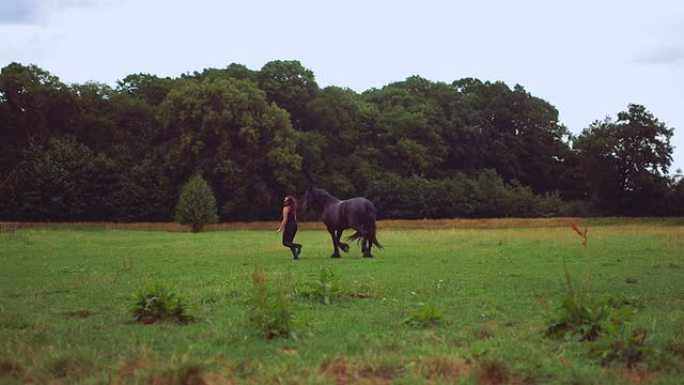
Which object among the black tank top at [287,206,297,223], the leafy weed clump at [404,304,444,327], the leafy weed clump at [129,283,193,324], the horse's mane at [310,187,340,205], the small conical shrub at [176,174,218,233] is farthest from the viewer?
the small conical shrub at [176,174,218,233]

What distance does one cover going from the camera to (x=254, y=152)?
6238 cm

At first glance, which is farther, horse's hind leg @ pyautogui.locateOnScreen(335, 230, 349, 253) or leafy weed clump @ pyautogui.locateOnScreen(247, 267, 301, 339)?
horse's hind leg @ pyautogui.locateOnScreen(335, 230, 349, 253)

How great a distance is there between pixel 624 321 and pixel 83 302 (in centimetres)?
891

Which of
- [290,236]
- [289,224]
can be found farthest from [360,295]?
[289,224]

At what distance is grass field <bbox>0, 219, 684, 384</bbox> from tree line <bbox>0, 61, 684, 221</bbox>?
136 ft

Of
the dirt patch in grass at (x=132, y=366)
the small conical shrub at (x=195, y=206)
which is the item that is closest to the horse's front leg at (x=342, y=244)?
the dirt patch in grass at (x=132, y=366)

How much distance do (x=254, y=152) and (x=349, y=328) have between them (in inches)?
2116

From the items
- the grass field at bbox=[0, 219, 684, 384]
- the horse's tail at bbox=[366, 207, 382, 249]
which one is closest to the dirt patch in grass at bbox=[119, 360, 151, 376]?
the grass field at bbox=[0, 219, 684, 384]

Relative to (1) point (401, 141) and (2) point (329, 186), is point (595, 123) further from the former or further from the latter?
(2) point (329, 186)

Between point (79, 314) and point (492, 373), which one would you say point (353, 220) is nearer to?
point (79, 314)

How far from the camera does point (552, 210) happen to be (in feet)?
242

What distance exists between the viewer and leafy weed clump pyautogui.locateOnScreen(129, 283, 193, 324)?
1007cm

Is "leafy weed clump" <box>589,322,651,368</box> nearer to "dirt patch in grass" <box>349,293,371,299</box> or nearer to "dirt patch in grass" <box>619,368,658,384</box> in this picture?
"dirt patch in grass" <box>619,368,658,384</box>

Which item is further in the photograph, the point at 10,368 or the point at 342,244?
the point at 342,244
